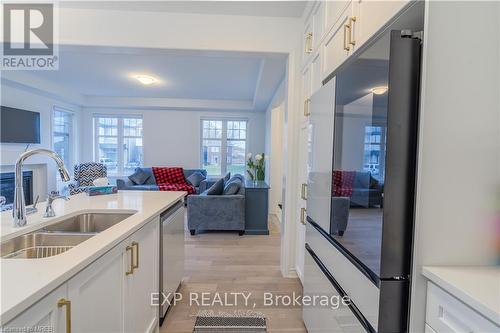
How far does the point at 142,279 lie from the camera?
1.50m

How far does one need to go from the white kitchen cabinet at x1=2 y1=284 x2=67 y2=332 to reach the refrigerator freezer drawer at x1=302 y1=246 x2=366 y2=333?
1.08m

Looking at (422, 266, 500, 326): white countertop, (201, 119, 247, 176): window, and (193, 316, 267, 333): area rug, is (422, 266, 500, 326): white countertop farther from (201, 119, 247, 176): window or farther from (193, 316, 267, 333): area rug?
(201, 119, 247, 176): window

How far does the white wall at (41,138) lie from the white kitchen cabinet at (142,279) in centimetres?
476

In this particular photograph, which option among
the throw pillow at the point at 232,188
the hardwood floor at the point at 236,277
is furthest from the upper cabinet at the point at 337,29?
the throw pillow at the point at 232,188

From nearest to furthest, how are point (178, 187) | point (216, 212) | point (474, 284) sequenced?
1. point (474, 284)
2. point (216, 212)
3. point (178, 187)

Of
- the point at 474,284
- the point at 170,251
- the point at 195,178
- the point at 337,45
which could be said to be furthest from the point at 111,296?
the point at 195,178

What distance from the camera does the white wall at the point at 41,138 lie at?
4746 millimetres

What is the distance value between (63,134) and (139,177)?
218cm

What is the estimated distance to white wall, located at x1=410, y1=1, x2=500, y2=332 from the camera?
0.82m

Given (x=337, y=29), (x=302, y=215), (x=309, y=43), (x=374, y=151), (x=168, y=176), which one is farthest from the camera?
(x=168, y=176)

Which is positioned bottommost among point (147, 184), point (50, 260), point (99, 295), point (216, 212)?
point (216, 212)

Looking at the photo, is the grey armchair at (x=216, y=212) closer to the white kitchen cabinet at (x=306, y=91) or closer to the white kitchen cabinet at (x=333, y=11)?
the white kitchen cabinet at (x=306, y=91)

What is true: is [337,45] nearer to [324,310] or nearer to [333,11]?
[333,11]

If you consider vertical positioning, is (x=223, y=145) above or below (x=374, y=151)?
above
